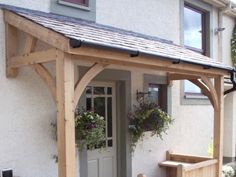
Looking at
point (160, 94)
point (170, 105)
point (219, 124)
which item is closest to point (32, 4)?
point (160, 94)

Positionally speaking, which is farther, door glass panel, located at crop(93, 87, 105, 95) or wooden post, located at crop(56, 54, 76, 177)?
door glass panel, located at crop(93, 87, 105, 95)

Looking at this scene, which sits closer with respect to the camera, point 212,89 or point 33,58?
point 33,58

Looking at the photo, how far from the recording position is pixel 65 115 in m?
4.16

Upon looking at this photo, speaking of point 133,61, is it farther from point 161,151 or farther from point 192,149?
point 192,149

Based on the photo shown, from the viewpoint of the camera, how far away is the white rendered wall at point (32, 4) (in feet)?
17.3

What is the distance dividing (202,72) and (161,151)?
7.63 feet

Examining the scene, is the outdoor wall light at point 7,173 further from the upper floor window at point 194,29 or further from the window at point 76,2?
the upper floor window at point 194,29

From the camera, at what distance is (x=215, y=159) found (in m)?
7.60

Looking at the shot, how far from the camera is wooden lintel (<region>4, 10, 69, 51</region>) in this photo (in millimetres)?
4195

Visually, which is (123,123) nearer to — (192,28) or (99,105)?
(99,105)

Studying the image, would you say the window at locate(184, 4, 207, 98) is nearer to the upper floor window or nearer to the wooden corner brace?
the upper floor window

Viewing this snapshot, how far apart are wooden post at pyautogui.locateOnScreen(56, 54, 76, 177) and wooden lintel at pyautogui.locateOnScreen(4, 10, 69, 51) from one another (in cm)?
16

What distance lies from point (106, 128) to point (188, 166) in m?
1.78

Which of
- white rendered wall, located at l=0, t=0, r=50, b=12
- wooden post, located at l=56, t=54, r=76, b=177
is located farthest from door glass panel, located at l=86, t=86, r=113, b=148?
wooden post, located at l=56, t=54, r=76, b=177
